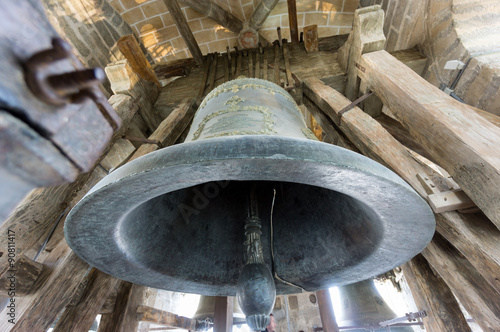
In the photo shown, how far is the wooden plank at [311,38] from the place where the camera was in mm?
3082

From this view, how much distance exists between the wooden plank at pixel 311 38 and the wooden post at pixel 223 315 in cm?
268

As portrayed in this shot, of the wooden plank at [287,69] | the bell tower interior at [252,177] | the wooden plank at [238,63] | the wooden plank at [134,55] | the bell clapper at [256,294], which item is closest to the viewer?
the bell tower interior at [252,177]

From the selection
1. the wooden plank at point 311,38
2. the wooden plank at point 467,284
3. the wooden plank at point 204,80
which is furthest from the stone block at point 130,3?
the wooden plank at point 467,284

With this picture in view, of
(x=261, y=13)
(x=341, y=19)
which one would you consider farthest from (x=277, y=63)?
(x=341, y=19)

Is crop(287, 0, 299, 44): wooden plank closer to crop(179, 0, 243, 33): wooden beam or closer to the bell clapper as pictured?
crop(179, 0, 243, 33): wooden beam

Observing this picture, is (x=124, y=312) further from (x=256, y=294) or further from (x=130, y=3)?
(x=130, y=3)

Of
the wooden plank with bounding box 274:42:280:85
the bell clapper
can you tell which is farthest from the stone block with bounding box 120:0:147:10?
the bell clapper

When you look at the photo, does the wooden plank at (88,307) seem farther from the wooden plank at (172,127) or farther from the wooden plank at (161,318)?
the wooden plank at (172,127)

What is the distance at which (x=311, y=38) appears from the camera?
310 cm

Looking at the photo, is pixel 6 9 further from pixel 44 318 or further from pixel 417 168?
pixel 417 168

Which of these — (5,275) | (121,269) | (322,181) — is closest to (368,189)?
(322,181)

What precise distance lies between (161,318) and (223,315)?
74 cm

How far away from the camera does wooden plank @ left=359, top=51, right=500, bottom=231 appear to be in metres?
1.09

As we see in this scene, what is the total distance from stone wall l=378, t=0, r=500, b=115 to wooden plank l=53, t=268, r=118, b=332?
2.65m
